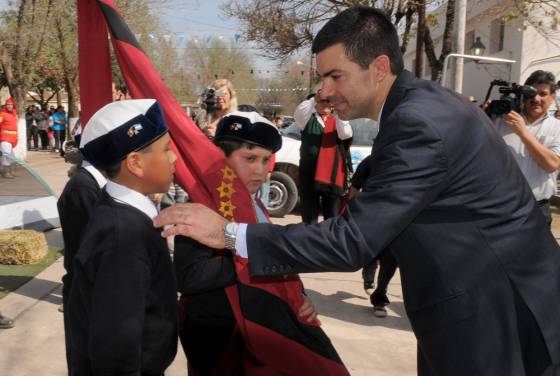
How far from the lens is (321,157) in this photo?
623cm

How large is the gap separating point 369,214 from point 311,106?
466 cm

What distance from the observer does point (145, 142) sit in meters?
1.97

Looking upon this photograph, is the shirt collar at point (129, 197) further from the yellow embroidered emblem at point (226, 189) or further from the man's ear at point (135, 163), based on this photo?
the yellow embroidered emblem at point (226, 189)

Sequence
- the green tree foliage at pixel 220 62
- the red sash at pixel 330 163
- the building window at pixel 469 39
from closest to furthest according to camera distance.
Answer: the red sash at pixel 330 163 → the building window at pixel 469 39 → the green tree foliage at pixel 220 62

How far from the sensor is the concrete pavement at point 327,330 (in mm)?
4074

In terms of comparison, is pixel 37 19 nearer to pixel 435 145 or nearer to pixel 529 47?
pixel 529 47

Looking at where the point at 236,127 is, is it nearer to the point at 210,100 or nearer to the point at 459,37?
the point at 210,100

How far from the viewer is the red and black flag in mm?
2312

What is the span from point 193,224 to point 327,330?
3.12m

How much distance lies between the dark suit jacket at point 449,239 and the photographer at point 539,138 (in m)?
2.92

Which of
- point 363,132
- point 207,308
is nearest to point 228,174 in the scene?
point 207,308

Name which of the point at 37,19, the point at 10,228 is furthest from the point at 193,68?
the point at 10,228

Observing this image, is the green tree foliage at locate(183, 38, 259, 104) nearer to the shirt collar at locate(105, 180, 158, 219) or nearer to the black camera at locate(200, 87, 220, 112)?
the black camera at locate(200, 87, 220, 112)

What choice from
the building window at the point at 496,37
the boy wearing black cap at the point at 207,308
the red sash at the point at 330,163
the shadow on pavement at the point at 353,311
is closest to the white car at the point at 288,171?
the red sash at the point at 330,163
